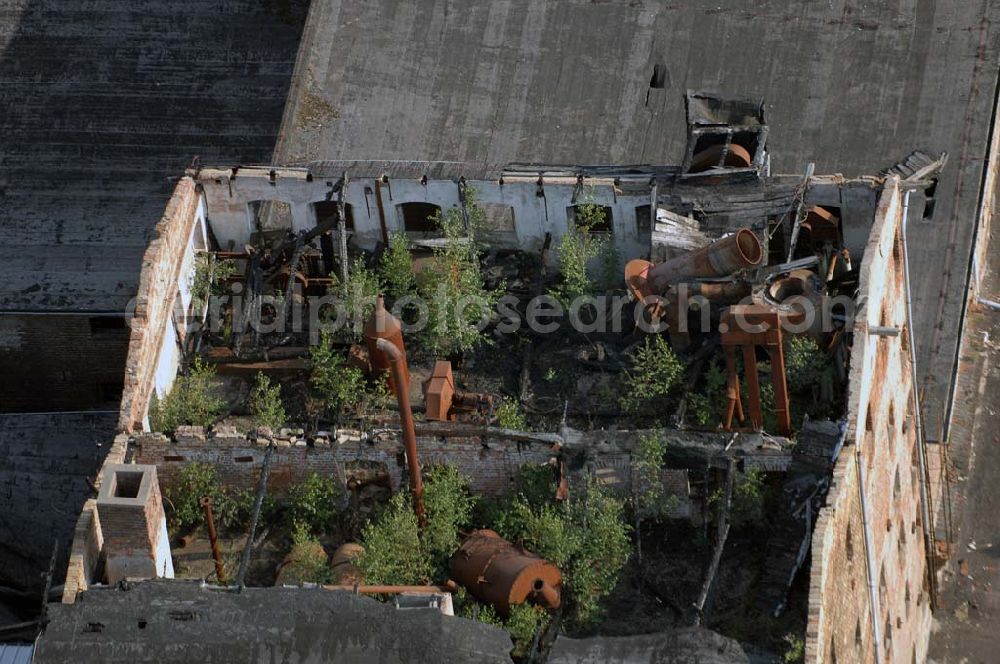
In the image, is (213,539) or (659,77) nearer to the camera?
(213,539)

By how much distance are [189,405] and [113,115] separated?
20458 millimetres

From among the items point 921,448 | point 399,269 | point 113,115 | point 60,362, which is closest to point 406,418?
point 399,269

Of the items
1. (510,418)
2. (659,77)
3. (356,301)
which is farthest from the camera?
(659,77)

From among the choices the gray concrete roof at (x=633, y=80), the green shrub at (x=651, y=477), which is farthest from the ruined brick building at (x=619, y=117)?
the green shrub at (x=651, y=477)

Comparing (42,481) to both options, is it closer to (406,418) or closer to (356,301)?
(356,301)

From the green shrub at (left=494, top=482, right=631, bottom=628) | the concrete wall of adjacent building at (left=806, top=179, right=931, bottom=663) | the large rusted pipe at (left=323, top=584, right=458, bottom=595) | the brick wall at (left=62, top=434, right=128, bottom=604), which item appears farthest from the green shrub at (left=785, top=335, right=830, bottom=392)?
the brick wall at (left=62, top=434, right=128, bottom=604)

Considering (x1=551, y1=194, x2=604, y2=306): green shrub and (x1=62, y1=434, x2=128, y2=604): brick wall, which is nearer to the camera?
(x1=62, y1=434, x2=128, y2=604): brick wall

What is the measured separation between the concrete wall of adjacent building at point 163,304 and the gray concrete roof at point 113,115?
12.8 meters

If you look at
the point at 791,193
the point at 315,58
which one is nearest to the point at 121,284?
the point at 315,58

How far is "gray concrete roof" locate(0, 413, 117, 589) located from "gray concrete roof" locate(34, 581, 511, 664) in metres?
13.9

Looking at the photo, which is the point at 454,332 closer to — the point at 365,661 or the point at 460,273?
the point at 460,273

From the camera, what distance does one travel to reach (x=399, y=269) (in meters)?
39.2

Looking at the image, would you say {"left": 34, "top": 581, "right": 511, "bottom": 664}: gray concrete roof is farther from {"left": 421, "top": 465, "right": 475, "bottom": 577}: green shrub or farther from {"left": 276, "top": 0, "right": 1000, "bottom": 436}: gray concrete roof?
{"left": 276, "top": 0, "right": 1000, "bottom": 436}: gray concrete roof

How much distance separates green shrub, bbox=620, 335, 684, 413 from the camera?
37188mm
